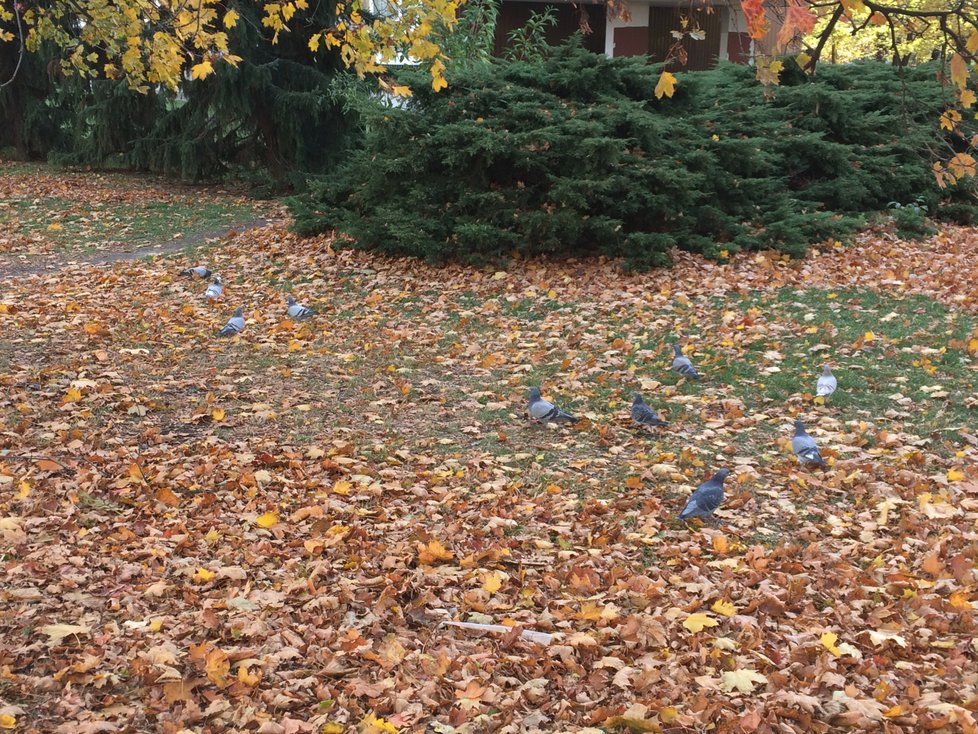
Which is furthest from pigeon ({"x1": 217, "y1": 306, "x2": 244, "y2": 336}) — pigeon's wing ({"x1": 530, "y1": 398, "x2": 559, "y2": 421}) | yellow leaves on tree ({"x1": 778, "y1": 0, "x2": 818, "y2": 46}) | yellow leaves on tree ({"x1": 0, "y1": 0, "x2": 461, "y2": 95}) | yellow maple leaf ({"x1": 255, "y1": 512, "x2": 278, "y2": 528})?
yellow leaves on tree ({"x1": 778, "y1": 0, "x2": 818, "y2": 46})

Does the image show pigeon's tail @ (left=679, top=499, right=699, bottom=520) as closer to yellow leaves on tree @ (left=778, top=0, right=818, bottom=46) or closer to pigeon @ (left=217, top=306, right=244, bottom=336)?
yellow leaves on tree @ (left=778, top=0, right=818, bottom=46)

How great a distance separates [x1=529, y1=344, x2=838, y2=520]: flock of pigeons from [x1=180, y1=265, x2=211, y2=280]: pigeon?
560 cm

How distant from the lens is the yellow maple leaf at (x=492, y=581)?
3.88 meters

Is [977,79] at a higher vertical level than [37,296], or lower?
higher

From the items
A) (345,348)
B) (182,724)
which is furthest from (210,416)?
(182,724)

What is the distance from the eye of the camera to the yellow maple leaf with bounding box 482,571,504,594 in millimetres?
3881

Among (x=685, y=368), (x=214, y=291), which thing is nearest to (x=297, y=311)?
(x=214, y=291)

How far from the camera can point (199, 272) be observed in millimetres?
10117

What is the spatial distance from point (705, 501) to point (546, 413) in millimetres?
1539

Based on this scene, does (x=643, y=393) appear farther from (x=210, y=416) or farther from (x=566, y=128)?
(x=566, y=128)

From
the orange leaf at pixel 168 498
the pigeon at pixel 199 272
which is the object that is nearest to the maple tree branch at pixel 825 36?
the orange leaf at pixel 168 498

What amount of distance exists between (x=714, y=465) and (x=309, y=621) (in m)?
2.71

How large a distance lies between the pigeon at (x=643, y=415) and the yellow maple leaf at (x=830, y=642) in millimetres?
2358

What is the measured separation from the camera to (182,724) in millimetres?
2906
